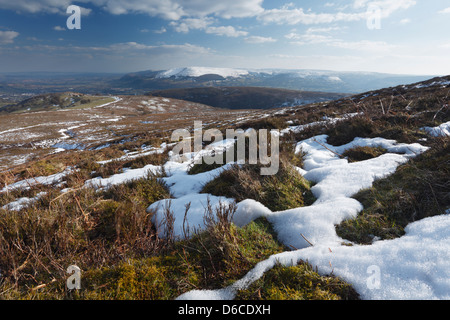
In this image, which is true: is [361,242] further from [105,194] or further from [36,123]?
[36,123]

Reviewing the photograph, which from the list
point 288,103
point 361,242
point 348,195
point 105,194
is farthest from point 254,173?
point 288,103

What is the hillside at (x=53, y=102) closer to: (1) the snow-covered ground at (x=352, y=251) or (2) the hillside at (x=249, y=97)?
(2) the hillside at (x=249, y=97)

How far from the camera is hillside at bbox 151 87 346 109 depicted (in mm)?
132625

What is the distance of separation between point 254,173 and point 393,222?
1965 millimetres

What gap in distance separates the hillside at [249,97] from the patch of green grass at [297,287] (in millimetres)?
133106

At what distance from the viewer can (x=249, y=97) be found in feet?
496

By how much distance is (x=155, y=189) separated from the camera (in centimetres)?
400

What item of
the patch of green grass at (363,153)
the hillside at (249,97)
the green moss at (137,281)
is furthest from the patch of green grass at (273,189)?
the hillside at (249,97)

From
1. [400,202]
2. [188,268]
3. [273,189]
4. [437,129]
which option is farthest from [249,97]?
[188,268]

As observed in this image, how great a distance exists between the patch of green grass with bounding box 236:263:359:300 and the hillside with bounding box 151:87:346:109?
13311 centimetres

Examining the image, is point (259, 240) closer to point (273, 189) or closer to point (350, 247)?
point (350, 247)

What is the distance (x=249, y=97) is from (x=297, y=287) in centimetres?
15805

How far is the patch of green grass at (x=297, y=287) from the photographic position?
1.49 metres
